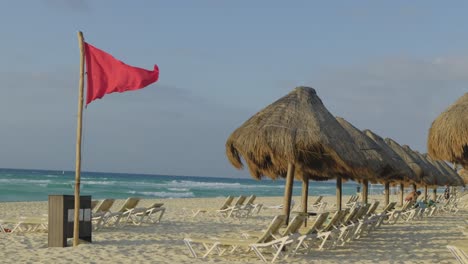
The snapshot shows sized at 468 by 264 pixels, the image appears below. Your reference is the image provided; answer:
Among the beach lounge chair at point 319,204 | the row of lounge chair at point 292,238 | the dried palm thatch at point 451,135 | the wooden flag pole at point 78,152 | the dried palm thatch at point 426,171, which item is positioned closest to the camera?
the row of lounge chair at point 292,238

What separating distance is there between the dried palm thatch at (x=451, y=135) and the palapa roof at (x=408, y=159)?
7.60 m

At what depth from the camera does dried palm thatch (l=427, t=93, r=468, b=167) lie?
9.02 m

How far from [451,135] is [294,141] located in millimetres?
2282

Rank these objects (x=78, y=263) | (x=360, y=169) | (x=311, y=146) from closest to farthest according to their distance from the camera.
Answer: (x=78, y=263)
(x=311, y=146)
(x=360, y=169)

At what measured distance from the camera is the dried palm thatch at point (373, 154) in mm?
10935

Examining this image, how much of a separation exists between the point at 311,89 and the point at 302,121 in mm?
1021

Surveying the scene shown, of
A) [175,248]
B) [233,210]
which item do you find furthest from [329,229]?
[233,210]

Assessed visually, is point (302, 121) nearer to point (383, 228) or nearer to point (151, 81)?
point (151, 81)

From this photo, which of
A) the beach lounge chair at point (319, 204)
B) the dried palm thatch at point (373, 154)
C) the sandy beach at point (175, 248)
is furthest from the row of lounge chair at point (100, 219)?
the beach lounge chair at point (319, 204)

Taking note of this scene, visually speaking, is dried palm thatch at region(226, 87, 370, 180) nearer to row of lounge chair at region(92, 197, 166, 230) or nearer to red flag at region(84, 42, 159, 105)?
red flag at region(84, 42, 159, 105)

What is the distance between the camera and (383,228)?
12781 mm

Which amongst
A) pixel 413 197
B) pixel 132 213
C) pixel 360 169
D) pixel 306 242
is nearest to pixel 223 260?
pixel 306 242

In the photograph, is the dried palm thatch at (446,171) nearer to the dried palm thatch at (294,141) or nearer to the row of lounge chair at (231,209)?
the row of lounge chair at (231,209)

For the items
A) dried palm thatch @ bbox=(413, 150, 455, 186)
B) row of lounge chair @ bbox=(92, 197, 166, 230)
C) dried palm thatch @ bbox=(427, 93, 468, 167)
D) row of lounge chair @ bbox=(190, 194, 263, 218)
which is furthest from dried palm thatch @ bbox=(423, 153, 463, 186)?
dried palm thatch @ bbox=(427, 93, 468, 167)
